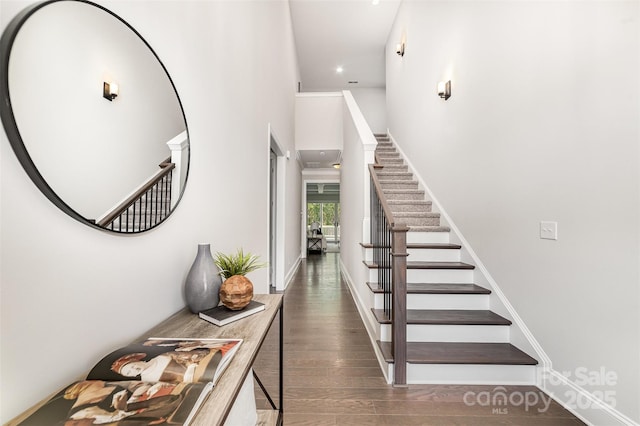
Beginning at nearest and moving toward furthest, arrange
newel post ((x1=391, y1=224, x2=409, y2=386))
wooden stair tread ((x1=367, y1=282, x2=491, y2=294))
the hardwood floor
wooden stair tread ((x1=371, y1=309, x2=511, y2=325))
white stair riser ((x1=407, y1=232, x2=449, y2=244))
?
the hardwood floor < newel post ((x1=391, y1=224, x2=409, y2=386)) < wooden stair tread ((x1=371, y1=309, x2=511, y2=325)) < wooden stair tread ((x1=367, y1=282, x2=491, y2=294)) < white stair riser ((x1=407, y1=232, x2=449, y2=244))

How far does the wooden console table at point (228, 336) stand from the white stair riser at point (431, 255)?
1.98 metres

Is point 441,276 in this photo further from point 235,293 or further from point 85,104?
point 85,104

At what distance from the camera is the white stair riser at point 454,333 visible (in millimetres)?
2316

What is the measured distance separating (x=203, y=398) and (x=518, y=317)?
8.07ft

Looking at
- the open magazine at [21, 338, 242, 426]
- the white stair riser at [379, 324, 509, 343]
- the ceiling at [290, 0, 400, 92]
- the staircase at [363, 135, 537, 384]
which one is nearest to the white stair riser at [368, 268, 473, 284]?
the staircase at [363, 135, 537, 384]

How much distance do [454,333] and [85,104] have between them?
Result: 104 inches

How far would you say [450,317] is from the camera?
2.40 metres

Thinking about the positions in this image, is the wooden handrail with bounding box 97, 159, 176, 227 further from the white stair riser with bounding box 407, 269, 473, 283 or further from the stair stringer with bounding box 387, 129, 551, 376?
the stair stringer with bounding box 387, 129, 551, 376

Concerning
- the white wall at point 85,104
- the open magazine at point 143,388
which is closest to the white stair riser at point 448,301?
the open magazine at point 143,388

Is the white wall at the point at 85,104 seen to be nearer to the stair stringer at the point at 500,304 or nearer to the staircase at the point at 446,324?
the staircase at the point at 446,324

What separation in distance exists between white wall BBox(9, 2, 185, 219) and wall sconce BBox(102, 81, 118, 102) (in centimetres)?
1

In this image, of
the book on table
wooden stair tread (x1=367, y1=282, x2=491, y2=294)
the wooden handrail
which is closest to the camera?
the wooden handrail

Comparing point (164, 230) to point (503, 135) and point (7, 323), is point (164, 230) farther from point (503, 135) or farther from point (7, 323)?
point (503, 135)

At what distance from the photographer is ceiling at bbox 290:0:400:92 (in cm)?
546
